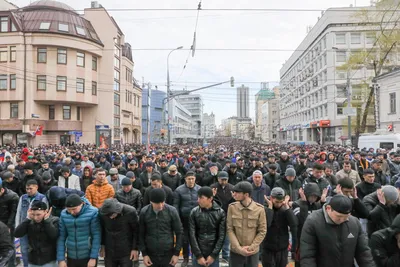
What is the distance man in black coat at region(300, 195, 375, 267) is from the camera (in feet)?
10.2

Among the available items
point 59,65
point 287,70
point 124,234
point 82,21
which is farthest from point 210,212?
point 287,70

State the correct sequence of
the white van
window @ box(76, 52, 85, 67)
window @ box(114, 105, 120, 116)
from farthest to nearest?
window @ box(114, 105, 120, 116) < window @ box(76, 52, 85, 67) < the white van

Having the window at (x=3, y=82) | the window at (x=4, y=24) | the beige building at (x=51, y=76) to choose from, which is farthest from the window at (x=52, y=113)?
→ the window at (x=4, y=24)

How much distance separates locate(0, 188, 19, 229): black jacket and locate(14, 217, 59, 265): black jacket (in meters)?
1.58

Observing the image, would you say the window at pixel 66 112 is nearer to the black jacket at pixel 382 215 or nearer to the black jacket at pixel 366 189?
the black jacket at pixel 366 189

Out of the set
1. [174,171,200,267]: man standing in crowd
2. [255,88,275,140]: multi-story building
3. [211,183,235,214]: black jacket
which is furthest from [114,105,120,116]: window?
[255,88,275,140]: multi-story building

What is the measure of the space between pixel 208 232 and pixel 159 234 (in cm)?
72

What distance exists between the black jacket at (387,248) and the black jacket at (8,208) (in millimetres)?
5738

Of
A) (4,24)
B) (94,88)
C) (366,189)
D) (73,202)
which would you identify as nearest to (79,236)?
(73,202)

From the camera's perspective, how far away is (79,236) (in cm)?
409

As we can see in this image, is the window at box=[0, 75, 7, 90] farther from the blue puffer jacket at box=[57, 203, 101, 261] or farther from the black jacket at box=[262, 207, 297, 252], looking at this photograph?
the black jacket at box=[262, 207, 297, 252]

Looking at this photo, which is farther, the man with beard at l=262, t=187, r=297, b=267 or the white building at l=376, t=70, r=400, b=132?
the white building at l=376, t=70, r=400, b=132

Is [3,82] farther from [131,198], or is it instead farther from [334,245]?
[334,245]

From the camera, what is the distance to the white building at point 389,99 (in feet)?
87.7
